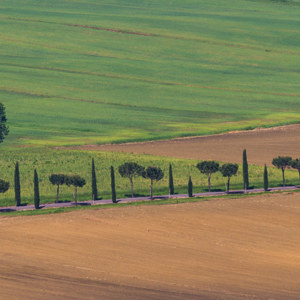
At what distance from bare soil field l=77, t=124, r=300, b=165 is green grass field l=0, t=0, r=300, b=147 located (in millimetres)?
4418

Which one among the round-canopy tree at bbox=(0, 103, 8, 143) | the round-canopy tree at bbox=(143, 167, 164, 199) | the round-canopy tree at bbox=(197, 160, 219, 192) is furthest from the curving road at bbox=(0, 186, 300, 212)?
the round-canopy tree at bbox=(0, 103, 8, 143)

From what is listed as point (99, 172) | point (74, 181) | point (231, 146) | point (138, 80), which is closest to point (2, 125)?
point (99, 172)

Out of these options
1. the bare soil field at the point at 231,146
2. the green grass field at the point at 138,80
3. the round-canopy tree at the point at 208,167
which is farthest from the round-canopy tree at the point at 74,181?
the green grass field at the point at 138,80

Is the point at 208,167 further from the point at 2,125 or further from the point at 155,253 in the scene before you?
the point at 2,125

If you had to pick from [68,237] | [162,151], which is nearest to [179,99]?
[162,151]

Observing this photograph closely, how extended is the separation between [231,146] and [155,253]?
58382 mm

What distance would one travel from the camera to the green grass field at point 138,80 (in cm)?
13525

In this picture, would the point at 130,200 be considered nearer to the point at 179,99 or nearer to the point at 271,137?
the point at 271,137

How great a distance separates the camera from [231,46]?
7431 inches

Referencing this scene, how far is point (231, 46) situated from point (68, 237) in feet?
423

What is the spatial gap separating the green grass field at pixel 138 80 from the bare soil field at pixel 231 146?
4.42 meters

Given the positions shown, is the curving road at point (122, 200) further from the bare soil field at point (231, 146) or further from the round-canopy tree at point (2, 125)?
the round-canopy tree at point (2, 125)

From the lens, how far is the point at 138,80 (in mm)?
164250

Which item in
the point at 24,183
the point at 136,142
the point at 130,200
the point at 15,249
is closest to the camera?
the point at 15,249
